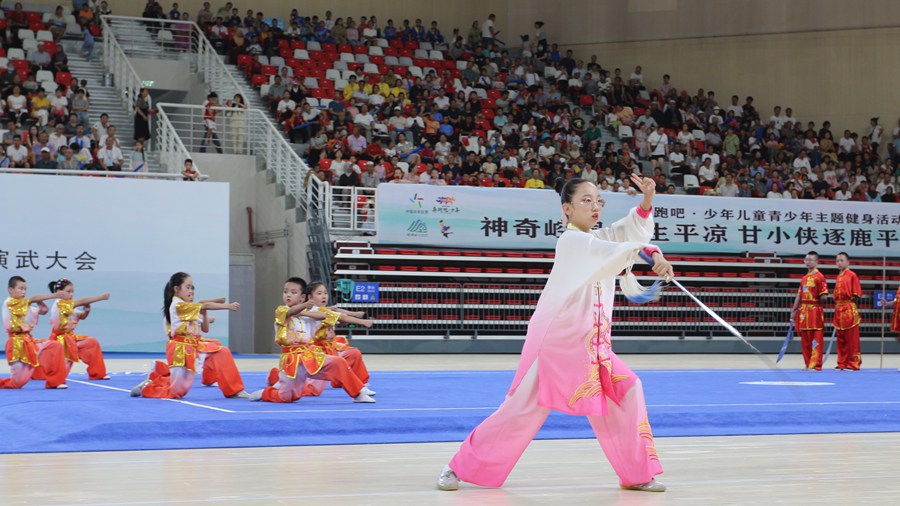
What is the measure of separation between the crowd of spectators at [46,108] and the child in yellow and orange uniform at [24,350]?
7.46 m

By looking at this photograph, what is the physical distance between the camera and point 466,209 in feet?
67.1

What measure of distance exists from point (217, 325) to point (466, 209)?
4.70m

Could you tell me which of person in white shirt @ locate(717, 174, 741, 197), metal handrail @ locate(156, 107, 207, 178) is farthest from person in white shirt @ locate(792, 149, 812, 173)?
metal handrail @ locate(156, 107, 207, 178)

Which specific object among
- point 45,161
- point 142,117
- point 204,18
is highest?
point 204,18

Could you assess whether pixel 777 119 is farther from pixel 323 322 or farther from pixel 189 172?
pixel 323 322

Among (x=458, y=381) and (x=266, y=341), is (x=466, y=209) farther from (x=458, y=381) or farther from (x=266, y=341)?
(x=458, y=381)

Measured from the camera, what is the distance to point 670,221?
21.6 metres

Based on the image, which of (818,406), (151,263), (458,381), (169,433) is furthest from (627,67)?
(169,433)

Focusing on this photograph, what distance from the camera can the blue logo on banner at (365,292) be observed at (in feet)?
65.5

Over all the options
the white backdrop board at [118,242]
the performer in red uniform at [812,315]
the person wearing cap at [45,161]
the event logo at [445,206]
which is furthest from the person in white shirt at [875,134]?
the person wearing cap at [45,161]

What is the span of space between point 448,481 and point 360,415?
3.07 metres

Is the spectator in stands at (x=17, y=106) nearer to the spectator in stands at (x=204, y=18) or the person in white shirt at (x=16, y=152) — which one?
the person in white shirt at (x=16, y=152)

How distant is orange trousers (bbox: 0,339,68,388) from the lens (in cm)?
1184

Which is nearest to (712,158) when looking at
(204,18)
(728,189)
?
(728,189)
